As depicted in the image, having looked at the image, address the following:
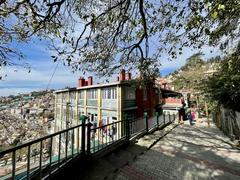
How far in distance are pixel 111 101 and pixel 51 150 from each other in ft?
58.9

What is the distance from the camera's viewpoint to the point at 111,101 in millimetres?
22594

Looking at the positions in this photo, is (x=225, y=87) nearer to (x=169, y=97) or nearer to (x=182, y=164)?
(x=182, y=164)

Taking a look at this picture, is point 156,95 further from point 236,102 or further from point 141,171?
point 141,171

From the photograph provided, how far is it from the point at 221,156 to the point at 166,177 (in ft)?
11.4

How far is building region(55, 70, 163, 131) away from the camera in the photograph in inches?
849

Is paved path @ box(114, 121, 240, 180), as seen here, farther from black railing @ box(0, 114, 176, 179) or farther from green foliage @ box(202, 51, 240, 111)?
green foliage @ box(202, 51, 240, 111)

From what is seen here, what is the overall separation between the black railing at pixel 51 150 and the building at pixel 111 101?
9439mm

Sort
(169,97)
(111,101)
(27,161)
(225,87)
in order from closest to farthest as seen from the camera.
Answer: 1. (27,161)
2. (225,87)
3. (111,101)
4. (169,97)

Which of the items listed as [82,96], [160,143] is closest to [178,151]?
[160,143]

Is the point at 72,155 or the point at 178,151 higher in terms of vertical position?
the point at 72,155

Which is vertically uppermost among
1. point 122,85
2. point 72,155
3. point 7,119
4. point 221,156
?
point 122,85

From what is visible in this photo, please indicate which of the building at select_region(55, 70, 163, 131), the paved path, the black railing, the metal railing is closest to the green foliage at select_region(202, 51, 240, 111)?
the paved path

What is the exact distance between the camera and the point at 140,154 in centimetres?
755

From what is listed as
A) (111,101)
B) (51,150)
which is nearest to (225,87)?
(51,150)
